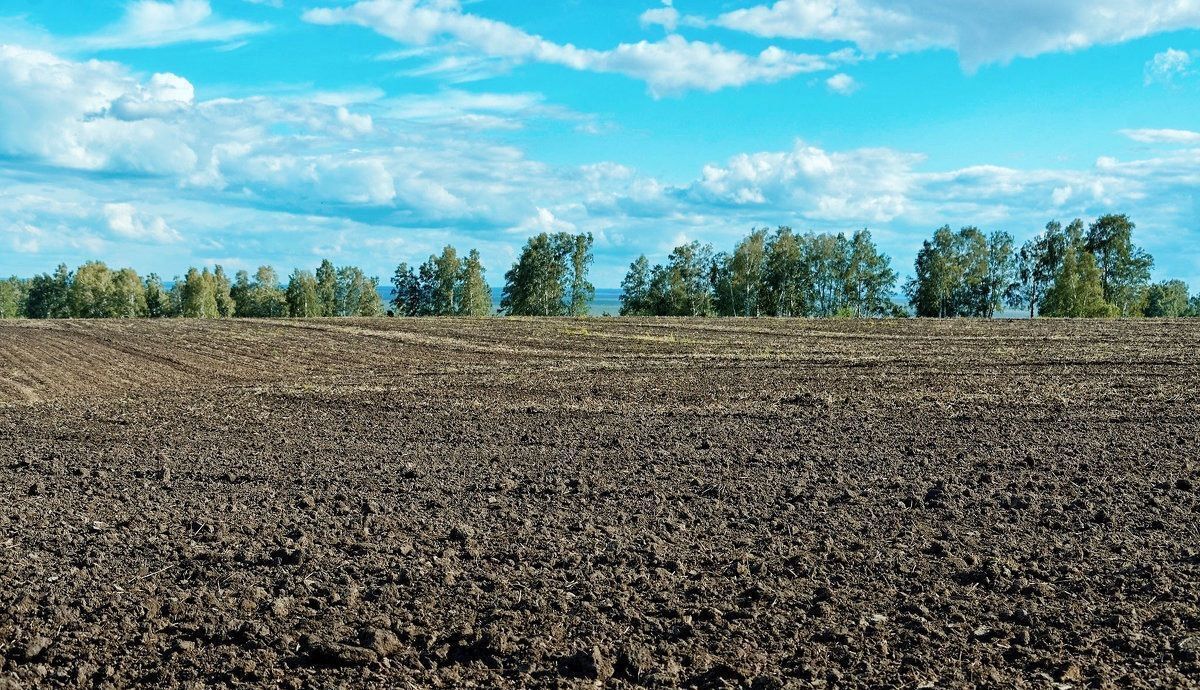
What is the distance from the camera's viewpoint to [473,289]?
10594cm

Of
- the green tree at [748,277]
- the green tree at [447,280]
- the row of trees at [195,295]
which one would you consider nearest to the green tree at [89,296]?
the row of trees at [195,295]

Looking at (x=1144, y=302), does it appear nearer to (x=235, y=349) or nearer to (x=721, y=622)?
(x=235, y=349)

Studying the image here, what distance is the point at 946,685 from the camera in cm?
579

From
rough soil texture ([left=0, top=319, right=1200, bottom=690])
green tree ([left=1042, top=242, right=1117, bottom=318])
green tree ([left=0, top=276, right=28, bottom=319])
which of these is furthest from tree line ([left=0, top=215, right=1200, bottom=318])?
rough soil texture ([left=0, top=319, right=1200, bottom=690])

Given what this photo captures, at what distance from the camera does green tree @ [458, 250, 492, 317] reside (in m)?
106

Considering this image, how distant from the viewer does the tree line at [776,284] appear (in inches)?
3588

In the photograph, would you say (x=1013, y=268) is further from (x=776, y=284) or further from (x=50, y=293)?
(x=50, y=293)

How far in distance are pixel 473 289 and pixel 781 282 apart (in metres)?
33.0

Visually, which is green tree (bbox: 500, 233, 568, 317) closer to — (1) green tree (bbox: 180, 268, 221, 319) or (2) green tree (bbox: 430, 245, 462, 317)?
(2) green tree (bbox: 430, 245, 462, 317)

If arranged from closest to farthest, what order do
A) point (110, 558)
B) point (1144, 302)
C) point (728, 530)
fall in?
point (110, 558) → point (728, 530) → point (1144, 302)

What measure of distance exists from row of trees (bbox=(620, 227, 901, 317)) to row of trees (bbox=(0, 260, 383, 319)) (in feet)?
117

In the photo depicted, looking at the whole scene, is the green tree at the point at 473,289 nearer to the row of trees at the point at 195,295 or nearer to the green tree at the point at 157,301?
the row of trees at the point at 195,295

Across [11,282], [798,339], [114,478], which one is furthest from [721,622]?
[11,282]

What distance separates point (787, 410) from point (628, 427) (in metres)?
3.51
